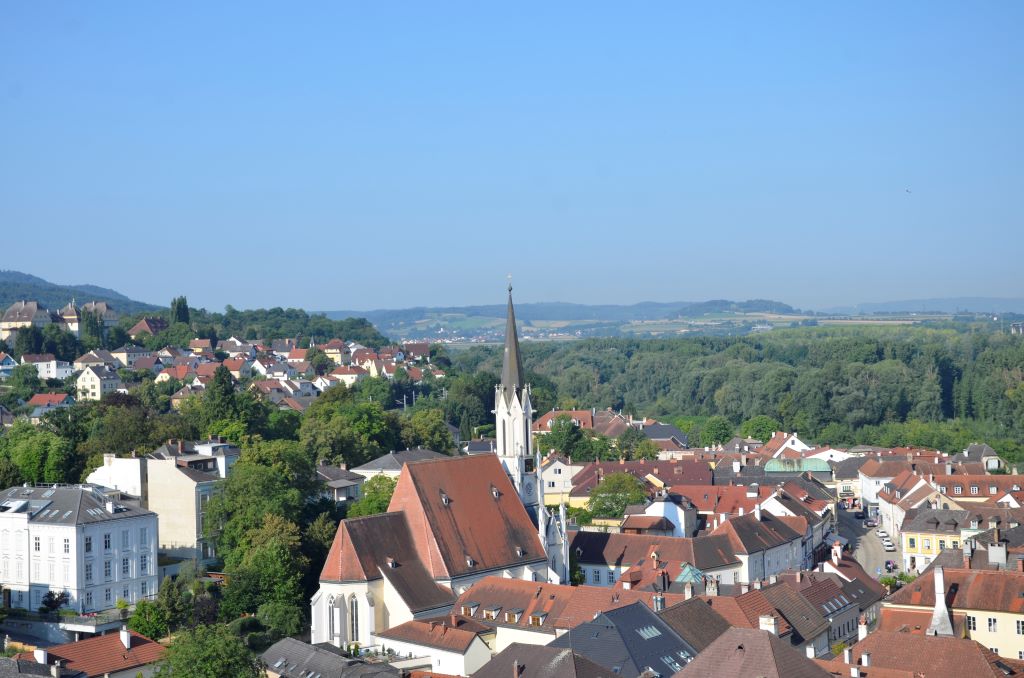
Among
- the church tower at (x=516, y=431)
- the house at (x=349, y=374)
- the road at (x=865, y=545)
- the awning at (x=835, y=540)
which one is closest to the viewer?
the church tower at (x=516, y=431)

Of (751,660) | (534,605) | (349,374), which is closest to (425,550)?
(534,605)

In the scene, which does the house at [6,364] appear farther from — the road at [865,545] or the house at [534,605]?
the house at [534,605]

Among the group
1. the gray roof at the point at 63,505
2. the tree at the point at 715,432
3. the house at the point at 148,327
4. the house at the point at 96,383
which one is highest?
the house at the point at 148,327

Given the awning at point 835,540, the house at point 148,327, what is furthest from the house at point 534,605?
the house at point 148,327

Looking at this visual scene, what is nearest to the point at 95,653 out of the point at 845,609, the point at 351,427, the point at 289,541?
Answer: the point at 289,541

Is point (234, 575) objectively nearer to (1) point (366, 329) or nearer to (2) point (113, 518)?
(2) point (113, 518)

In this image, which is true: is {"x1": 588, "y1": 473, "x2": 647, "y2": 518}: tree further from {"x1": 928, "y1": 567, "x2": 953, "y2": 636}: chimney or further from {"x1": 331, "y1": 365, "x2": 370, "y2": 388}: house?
{"x1": 331, "y1": 365, "x2": 370, "y2": 388}: house
